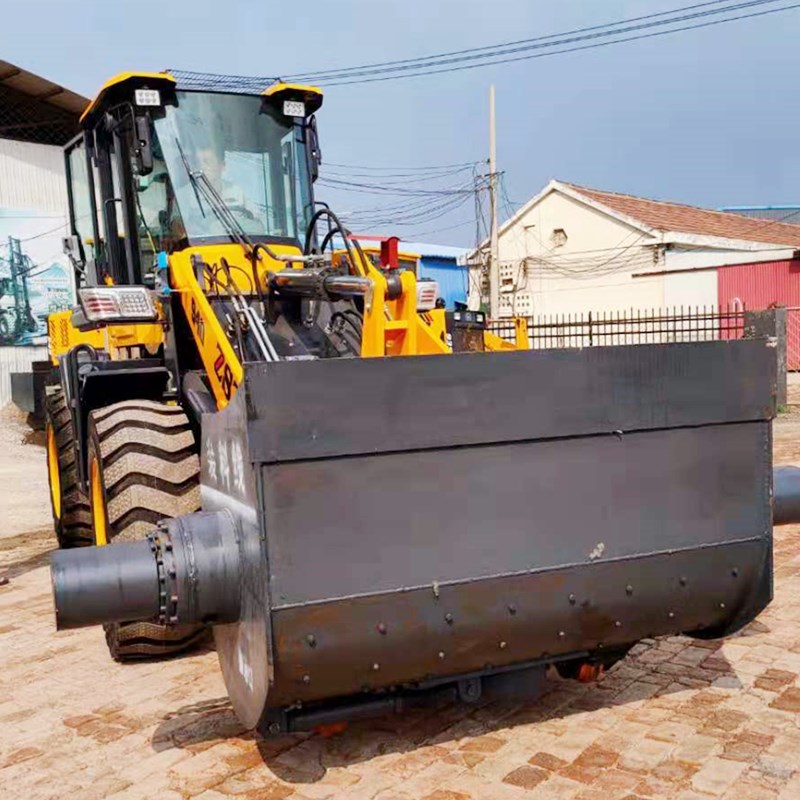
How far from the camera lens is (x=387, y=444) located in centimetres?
311

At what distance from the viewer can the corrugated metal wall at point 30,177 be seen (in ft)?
68.6

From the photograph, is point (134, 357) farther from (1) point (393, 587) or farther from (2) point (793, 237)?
(2) point (793, 237)

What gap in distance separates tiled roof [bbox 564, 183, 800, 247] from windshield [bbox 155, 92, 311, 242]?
83.4 feet

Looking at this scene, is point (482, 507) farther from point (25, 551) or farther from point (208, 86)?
point (25, 551)

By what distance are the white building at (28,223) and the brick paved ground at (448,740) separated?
17.7m

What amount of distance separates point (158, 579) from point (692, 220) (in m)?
31.5

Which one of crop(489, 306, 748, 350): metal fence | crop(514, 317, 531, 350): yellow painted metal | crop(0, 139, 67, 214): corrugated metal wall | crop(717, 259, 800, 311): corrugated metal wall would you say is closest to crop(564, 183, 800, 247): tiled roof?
crop(717, 259, 800, 311): corrugated metal wall

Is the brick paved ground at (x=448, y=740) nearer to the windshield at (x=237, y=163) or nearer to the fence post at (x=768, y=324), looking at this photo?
the windshield at (x=237, y=163)

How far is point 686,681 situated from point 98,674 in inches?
112

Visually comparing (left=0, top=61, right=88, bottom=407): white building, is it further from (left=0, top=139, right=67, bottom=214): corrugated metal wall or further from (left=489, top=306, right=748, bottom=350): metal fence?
(left=489, top=306, right=748, bottom=350): metal fence

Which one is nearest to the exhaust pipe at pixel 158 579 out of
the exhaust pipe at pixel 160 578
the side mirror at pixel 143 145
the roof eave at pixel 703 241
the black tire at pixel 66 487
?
the exhaust pipe at pixel 160 578

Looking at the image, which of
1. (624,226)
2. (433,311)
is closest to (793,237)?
(624,226)

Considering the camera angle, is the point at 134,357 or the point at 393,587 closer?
the point at 393,587

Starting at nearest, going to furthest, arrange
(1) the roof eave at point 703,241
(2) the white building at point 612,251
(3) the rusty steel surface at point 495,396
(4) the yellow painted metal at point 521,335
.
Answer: (3) the rusty steel surface at point 495,396 → (4) the yellow painted metal at point 521,335 → (2) the white building at point 612,251 → (1) the roof eave at point 703,241
